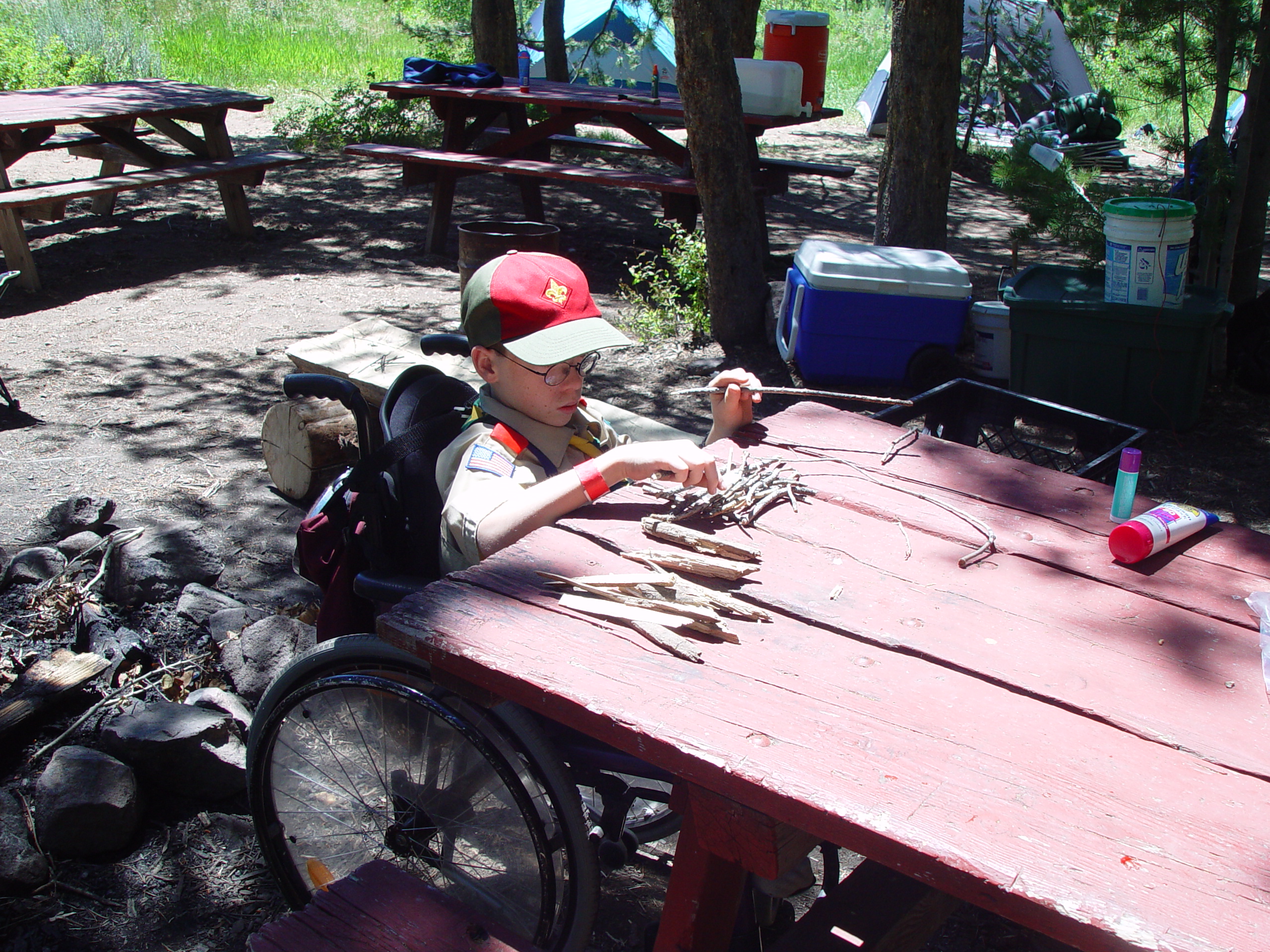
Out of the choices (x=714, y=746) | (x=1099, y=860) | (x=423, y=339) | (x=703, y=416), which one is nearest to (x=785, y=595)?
(x=714, y=746)

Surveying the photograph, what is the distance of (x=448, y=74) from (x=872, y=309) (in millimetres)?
5031

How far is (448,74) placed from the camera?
27.0 ft

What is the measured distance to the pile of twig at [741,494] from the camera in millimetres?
1822

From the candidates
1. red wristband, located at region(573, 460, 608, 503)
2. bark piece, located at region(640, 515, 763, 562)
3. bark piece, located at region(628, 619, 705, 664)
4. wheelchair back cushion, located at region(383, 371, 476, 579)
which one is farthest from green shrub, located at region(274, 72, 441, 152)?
bark piece, located at region(628, 619, 705, 664)

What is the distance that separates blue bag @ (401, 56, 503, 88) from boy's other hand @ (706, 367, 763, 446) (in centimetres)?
675

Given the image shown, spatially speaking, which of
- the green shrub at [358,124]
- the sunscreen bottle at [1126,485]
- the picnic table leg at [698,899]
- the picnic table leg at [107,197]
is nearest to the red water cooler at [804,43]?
the green shrub at [358,124]

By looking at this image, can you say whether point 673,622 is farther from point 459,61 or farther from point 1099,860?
point 459,61

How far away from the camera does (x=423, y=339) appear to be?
2459mm

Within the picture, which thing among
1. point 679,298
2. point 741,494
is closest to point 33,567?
point 741,494

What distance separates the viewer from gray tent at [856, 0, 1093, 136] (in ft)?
41.6

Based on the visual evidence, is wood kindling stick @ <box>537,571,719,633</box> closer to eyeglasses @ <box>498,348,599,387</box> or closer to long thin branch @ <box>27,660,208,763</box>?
eyeglasses @ <box>498,348,599,387</box>

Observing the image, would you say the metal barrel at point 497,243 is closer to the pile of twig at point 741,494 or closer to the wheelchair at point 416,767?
the wheelchair at point 416,767

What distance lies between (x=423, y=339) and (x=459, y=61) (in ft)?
47.7

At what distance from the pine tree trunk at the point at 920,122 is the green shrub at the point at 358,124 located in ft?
23.7
